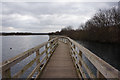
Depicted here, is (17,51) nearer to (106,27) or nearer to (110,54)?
(110,54)

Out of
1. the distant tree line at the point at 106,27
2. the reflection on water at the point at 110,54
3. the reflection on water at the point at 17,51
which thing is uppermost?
the distant tree line at the point at 106,27

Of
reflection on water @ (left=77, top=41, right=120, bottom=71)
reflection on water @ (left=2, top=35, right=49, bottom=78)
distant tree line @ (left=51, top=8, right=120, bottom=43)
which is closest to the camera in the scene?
reflection on water @ (left=2, top=35, right=49, bottom=78)

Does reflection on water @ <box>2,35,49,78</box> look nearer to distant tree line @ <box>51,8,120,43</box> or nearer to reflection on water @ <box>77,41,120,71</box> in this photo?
reflection on water @ <box>77,41,120,71</box>

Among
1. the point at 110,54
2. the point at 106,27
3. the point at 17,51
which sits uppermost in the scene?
the point at 106,27

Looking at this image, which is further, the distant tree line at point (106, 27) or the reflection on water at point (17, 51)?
the distant tree line at point (106, 27)

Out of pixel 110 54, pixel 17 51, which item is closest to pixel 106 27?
pixel 110 54

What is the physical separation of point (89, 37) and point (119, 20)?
11.5m

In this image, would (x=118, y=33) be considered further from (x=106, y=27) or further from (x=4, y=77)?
(x=4, y=77)

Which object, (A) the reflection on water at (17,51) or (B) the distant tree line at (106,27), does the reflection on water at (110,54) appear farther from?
(A) the reflection on water at (17,51)

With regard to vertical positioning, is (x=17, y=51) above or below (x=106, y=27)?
below

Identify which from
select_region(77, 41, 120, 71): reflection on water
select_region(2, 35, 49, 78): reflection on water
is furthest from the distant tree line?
select_region(2, 35, 49, 78): reflection on water

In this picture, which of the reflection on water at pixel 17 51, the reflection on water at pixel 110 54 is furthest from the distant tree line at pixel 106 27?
the reflection on water at pixel 17 51

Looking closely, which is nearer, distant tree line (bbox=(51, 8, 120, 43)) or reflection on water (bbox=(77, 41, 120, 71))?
reflection on water (bbox=(77, 41, 120, 71))

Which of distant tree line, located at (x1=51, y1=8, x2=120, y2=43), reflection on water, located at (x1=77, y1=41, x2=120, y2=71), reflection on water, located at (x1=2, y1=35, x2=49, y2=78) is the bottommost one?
reflection on water, located at (x1=2, y1=35, x2=49, y2=78)
